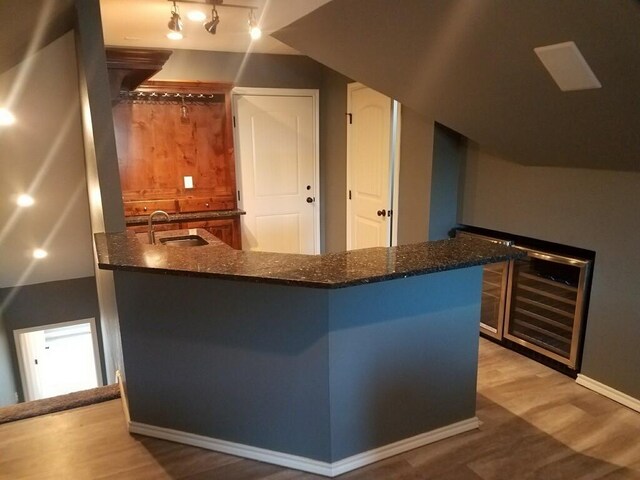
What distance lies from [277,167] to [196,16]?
199 cm

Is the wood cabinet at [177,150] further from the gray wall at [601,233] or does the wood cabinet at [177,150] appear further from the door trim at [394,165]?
the gray wall at [601,233]

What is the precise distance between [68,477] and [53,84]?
8.66ft

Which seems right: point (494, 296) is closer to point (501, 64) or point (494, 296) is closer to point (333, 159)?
point (501, 64)

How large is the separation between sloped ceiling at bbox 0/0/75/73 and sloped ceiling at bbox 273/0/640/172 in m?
1.24

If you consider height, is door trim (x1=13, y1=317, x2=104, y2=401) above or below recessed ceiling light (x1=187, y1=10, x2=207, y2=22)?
below

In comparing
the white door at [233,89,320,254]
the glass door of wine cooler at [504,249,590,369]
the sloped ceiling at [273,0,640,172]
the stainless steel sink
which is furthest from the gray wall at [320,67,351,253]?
the glass door of wine cooler at [504,249,590,369]

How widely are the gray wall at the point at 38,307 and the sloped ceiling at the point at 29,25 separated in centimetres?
200

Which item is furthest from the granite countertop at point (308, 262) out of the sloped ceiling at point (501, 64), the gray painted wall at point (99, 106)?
the sloped ceiling at point (501, 64)

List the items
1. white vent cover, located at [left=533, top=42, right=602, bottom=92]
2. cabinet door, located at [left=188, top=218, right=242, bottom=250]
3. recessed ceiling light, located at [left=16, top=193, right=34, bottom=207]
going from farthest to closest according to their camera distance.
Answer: cabinet door, located at [left=188, top=218, right=242, bottom=250]
recessed ceiling light, located at [left=16, top=193, right=34, bottom=207]
white vent cover, located at [left=533, top=42, right=602, bottom=92]

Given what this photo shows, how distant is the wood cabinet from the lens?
4.21 m

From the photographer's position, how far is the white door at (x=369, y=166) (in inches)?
154

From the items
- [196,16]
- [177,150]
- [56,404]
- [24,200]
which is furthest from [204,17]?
[56,404]

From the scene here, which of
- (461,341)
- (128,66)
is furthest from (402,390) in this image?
(128,66)

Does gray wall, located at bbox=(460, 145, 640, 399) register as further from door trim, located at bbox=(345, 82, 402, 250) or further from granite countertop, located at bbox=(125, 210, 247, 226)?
granite countertop, located at bbox=(125, 210, 247, 226)
